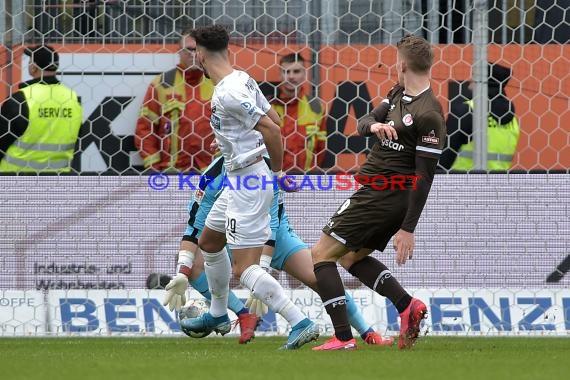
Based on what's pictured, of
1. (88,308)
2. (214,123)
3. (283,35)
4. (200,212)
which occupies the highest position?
(283,35)

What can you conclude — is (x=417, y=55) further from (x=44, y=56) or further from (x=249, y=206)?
(x=44, y=56)

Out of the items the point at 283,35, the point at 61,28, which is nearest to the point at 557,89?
the point at 283,35

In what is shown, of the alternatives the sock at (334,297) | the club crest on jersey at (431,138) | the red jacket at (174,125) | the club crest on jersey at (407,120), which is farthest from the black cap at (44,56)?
the club crest on jersey at (431,138)

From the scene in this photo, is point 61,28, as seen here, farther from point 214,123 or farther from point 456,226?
point 456,226

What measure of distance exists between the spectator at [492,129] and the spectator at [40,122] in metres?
2.78

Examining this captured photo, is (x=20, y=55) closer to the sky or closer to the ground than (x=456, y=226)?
closer to the sky

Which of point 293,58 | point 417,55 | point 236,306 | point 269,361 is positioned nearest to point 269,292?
point 269,361

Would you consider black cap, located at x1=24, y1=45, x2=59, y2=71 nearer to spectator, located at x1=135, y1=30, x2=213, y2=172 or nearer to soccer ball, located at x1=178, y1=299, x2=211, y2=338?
spectator, located at x1=135, y1=30, x2=213, y2=172

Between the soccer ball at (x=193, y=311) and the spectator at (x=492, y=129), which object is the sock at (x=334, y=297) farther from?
the spectator at (x=492, y=129)

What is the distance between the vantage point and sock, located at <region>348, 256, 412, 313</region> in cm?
740

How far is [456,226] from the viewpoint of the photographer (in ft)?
31.3

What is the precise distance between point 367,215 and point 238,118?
0.91m

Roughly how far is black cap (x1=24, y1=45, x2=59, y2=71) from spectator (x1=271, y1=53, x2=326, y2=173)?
164cm

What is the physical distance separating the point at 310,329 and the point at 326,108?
266 cm
